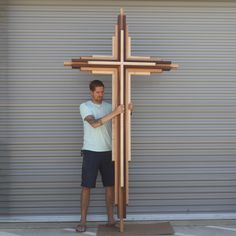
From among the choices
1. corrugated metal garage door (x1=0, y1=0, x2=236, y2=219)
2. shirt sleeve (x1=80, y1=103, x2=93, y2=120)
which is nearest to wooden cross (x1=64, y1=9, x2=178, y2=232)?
shirt sleeve (x1=80, y1=103, x2=93, y2=120)

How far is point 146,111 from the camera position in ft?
20.3

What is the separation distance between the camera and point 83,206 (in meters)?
5.70

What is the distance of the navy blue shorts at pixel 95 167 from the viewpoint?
18.5 feet

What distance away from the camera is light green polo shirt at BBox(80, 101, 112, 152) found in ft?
18.5

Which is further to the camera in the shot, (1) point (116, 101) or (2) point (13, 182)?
(2) point (13, 182)

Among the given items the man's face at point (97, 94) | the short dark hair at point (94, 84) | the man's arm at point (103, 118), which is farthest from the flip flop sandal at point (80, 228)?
the short dark hair at point (94, 84)

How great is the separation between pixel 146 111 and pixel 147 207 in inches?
47.2

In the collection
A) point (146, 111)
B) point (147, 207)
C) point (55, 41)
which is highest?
point (55, 41)

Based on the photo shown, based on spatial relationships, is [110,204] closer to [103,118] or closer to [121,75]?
[103,118]

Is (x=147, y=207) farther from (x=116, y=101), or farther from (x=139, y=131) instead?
(x=116, y=101)

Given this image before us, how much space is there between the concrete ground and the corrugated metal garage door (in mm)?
230

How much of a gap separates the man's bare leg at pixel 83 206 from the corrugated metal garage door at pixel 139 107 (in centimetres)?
41

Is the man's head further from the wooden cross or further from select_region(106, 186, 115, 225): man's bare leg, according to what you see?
select_region(106, 186, 115, 225): man's bare leg

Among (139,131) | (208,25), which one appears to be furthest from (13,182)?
(208,25)
